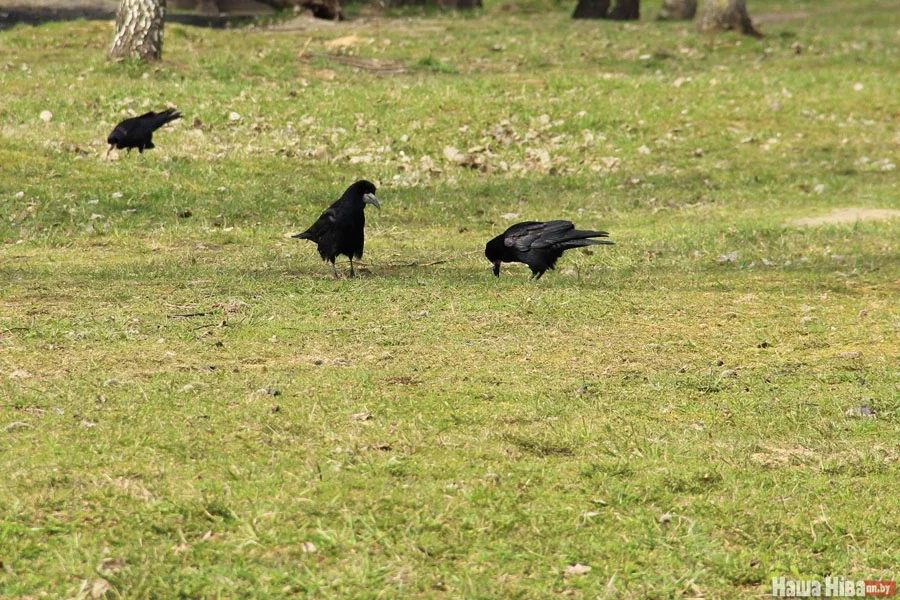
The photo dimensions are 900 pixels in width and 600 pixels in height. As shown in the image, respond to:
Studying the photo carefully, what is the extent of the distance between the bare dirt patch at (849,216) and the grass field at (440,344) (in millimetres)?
326

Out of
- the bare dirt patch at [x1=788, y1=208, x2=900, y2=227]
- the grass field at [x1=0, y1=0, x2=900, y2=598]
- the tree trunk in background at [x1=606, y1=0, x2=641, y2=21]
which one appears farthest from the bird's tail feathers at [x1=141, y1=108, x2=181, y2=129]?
the tree trunk in background at [x1=606, y1=0, x2=641, y2=21]

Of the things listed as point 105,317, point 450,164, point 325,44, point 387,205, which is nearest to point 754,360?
point 105,317

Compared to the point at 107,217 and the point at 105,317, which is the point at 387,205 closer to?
the point at 107,217

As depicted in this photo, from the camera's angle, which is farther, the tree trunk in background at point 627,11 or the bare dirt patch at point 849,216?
the tree trunk in background at point 627,11

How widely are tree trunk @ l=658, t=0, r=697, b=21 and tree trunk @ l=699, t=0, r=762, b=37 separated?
7891mm

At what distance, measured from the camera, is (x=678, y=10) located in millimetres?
36094

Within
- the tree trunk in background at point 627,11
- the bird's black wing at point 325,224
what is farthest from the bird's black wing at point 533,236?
the tree trunk in background at point 627,11

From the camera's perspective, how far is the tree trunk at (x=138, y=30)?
68.5 ft

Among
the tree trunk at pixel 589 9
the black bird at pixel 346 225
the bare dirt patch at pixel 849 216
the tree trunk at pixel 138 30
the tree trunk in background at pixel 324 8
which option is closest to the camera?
the black bird at pixel 346 225

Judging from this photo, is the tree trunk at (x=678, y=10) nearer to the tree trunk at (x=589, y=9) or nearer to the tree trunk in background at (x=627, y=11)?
the tree trunk in background at (x=627, y=11)

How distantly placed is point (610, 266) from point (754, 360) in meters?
3.90

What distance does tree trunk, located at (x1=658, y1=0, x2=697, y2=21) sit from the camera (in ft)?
118

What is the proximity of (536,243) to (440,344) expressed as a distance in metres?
2.78

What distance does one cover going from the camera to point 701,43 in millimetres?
27047
